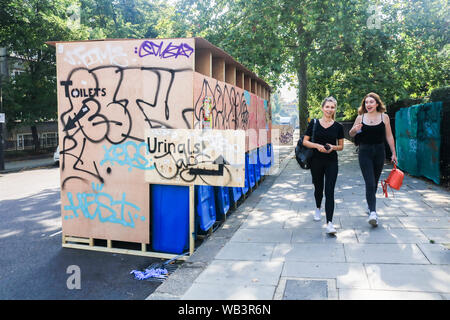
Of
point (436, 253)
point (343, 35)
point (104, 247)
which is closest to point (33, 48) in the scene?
point (343, 35)

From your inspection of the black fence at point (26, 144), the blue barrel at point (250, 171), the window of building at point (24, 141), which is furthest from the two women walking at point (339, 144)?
the window of building at point (24, 141)

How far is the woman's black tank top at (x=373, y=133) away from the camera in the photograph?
608 centimetres

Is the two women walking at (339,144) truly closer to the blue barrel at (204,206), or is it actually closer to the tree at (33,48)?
the blue barrel at (204,206)

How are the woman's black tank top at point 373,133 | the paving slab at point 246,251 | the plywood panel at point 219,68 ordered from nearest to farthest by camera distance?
the paving slab at point 246,251
the woman's black tank top at point 373,133
the plywood panel at point 219,68

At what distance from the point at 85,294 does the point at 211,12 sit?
16082 mm

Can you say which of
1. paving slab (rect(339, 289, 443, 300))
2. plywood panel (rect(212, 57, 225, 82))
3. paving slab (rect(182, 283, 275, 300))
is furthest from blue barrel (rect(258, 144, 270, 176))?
paving slab (rect(339, 289, 443, 300))

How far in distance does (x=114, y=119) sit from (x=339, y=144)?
3071mm

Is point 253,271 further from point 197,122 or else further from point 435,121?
point 435,121

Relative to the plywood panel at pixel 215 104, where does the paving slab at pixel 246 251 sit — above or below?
below

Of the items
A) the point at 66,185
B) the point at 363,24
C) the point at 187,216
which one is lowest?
the point at 187,216

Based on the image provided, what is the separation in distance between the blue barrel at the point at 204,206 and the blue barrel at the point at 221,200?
0.49 m

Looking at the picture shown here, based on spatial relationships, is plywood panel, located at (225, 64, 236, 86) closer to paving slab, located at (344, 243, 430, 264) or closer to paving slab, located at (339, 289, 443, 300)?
paving slab, located at (344, 243, 430, 264)

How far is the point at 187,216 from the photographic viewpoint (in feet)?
17.7
